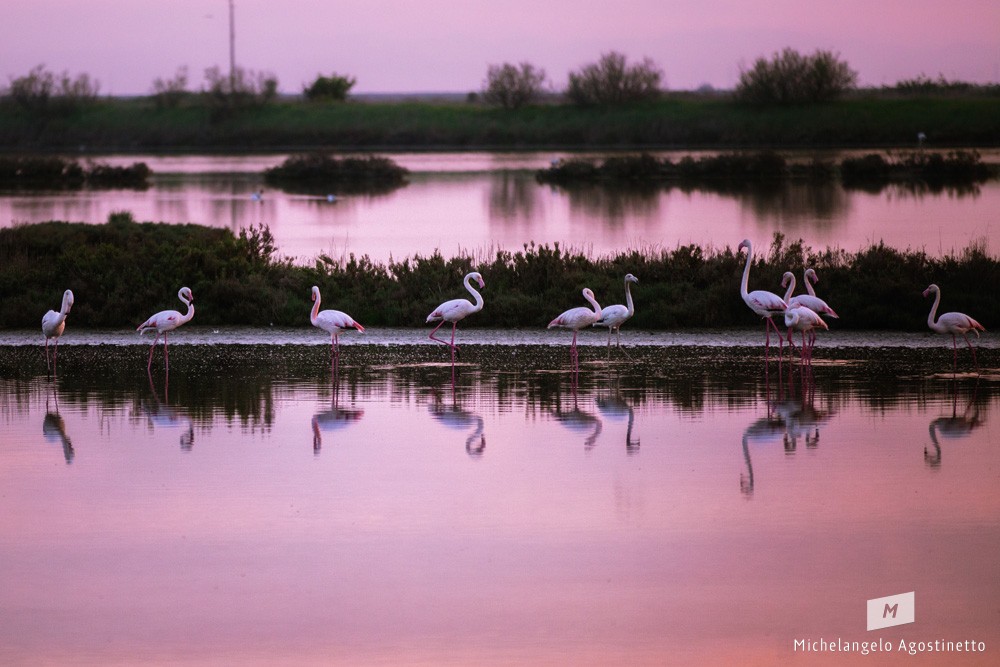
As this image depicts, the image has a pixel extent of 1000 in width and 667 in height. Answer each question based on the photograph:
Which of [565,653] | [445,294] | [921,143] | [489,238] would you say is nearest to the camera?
[565,653]

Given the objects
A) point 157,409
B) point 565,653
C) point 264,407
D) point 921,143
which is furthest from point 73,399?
point 921,143

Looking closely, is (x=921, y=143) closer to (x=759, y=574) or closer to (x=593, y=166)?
(x=593, y=166)

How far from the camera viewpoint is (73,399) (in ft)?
51.1

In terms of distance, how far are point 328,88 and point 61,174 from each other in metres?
55.3

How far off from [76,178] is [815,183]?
3880cm

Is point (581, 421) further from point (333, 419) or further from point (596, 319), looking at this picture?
point (596, 319)

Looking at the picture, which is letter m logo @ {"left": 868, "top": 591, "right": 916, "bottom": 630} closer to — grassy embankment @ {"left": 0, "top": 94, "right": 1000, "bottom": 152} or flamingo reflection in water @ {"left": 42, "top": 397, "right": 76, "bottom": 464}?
flamingo reflection in water @ {"left": 42, "top": 397, "right": 76, "bottom": 464}

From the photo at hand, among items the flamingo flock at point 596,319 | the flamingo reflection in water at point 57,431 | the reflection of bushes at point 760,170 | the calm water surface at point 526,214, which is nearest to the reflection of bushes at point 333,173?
the calm water surface at point 526,214

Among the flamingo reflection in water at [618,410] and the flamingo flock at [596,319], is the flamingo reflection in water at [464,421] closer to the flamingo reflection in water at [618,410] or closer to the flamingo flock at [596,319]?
the flamingo reflection in water at [618,410]

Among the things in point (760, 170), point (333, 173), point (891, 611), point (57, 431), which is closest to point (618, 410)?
point (57, 431)

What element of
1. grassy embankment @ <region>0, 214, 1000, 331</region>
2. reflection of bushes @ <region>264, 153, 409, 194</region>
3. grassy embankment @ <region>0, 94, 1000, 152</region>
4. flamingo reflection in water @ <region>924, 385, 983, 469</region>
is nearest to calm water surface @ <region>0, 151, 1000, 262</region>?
reflection of bushes @ <region>264, 153, 409, 194</region>

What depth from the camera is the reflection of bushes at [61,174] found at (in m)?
68.4

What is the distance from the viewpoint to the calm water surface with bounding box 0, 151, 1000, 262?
36219 millimetres

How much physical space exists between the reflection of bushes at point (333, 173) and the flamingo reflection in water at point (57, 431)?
52.3 m
